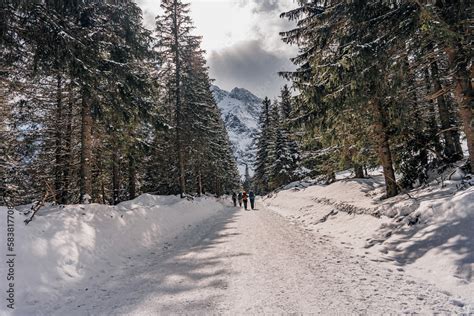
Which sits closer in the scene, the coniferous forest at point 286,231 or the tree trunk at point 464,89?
the coniferous forest at point 286,231

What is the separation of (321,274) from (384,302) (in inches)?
54.8

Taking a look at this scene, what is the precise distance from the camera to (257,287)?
188 inches

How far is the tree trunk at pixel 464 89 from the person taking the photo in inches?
284

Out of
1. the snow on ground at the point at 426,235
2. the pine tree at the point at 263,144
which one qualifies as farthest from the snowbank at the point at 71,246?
the pine tree at the point at 263,144

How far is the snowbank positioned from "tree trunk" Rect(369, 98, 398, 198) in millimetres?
8594

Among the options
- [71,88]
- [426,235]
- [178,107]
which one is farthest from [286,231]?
[178,107]

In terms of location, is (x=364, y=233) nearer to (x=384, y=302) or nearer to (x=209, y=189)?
(x=384, y=302)

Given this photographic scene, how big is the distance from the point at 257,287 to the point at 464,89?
734cm

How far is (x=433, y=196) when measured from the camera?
25.8 ft

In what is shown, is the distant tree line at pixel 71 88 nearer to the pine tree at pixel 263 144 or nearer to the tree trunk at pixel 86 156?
the tree trunk at pixel 86 156

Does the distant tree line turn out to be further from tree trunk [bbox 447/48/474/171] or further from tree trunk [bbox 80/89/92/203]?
tree trunk [bbox 447/48/474/171]

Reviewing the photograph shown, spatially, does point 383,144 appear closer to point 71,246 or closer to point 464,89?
point 464,89

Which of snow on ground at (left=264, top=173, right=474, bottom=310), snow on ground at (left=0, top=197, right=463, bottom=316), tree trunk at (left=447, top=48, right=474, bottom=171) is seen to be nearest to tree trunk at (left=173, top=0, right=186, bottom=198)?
snow on ground at (left=264, top=173, right=474, bottom=310)

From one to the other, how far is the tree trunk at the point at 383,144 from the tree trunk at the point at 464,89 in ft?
10.3
